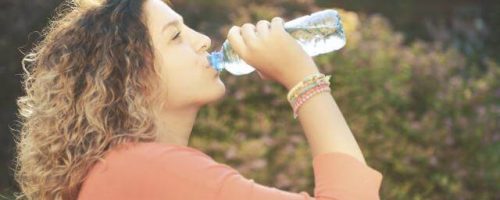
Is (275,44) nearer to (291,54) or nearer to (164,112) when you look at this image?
(291,54)

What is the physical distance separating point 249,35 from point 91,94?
350mm

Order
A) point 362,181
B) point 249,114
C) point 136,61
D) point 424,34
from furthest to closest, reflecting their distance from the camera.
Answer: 1. point 424,34
2. point 249,114
3. point 136,61
4. point 362,181

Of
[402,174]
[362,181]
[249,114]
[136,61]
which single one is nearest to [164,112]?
[136,61]

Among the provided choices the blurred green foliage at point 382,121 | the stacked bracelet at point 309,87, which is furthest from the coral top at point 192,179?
the blurred green foliage at point 382,121

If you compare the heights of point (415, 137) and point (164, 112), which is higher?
point (415, 137)

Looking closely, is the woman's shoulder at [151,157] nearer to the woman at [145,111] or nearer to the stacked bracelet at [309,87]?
the woman at [145,111]

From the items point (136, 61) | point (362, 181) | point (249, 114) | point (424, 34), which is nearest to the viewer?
point (362, 181)

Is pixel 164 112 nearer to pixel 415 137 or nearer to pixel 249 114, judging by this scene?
pixel 249 114

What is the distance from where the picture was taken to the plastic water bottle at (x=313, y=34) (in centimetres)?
234

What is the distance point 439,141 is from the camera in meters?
5.45

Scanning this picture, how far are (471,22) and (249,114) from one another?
20.4ft

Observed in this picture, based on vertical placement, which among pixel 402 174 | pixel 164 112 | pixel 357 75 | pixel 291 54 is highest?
pixel 357 75

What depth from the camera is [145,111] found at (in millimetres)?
1997

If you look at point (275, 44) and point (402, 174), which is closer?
point (275, 44)
